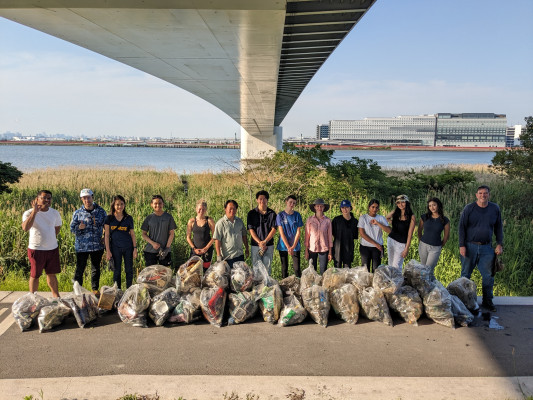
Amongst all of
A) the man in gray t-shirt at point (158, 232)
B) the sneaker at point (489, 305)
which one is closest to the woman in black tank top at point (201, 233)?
the man in gray t-shirt at point (158, 232)

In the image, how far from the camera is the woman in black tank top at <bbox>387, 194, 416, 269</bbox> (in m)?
6.30

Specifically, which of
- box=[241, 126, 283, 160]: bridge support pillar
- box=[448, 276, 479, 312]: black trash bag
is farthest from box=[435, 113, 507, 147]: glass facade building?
box=[448, 276, 479, 312]: black trash bag

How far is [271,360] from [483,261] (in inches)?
130

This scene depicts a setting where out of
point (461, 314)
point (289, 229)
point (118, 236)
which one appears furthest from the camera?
point (289, 229)

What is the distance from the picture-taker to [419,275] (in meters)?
5.60

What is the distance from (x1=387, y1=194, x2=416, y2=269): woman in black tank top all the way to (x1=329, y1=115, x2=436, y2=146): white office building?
17880 centimetres

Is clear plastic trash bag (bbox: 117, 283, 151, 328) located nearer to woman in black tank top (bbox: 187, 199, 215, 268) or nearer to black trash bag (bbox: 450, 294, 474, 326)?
woman in black tank top (bbox: 187, 199, 215, 268)

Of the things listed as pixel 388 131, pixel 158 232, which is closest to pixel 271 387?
pixel 158 232

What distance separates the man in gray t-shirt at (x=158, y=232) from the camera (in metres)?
6.25

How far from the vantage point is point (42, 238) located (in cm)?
579

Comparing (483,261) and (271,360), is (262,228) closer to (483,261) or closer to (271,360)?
(271,360)

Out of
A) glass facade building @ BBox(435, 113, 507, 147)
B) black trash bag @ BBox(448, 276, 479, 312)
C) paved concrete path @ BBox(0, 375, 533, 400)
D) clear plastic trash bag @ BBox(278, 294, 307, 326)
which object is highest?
glass facade building @ BBox(435, 113, 507, 147)

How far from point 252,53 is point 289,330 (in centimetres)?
672

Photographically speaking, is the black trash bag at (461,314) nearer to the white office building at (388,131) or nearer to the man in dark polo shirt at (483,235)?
the man in dark polo shirt at (483,235)
